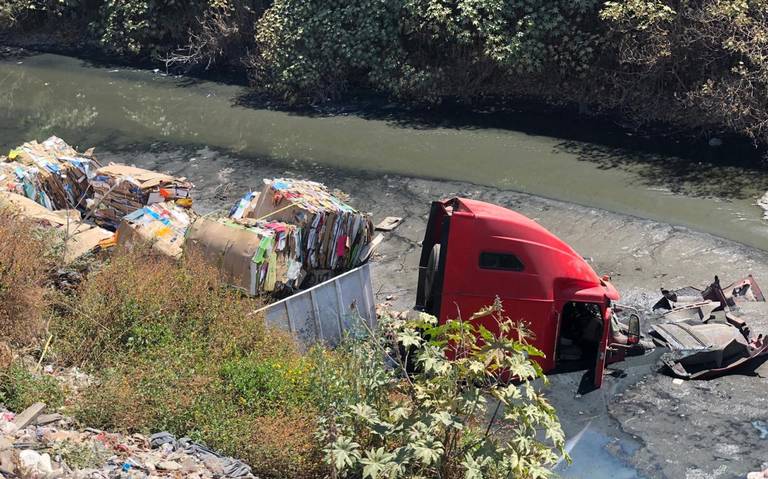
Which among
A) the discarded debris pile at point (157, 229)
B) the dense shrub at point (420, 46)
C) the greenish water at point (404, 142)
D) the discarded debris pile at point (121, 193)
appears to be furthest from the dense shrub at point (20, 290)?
the dense shrub at point (420, 46)

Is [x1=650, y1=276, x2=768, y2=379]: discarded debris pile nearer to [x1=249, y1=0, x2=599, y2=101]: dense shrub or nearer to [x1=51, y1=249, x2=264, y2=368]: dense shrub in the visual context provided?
[x1=51, y1=249, x2=264, y2=368]: dense shrub

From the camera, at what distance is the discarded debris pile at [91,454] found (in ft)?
21.3

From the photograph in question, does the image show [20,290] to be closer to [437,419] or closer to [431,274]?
[431,274]

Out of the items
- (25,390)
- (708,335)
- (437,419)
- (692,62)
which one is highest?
(692,62)

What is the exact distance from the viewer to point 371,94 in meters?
21.5

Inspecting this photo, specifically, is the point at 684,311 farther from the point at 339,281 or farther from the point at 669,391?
the point at 339,281

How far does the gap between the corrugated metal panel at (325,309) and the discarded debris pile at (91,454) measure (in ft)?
8.31

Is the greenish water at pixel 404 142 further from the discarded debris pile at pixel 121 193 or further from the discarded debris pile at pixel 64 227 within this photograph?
the discarded debris pile at pixel 64 227

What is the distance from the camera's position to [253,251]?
9922 millimetres

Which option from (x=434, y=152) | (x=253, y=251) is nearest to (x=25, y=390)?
(x=253, y=251)

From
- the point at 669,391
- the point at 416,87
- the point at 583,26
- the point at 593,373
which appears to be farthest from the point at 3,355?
the point at 583,26

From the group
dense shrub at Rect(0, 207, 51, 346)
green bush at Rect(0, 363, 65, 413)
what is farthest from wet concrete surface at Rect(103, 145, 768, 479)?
green bush at Rect(0, 363, 65, 413)

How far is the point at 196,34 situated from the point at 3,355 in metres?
18.3

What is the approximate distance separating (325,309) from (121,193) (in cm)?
428
